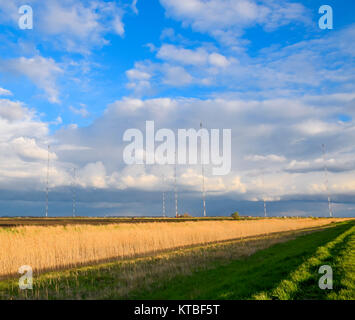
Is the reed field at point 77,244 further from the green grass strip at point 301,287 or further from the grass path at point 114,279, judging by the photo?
the green grass strip at point 301,287

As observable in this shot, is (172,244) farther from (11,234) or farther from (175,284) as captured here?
(175,284)

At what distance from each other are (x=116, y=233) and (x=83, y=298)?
2012cm

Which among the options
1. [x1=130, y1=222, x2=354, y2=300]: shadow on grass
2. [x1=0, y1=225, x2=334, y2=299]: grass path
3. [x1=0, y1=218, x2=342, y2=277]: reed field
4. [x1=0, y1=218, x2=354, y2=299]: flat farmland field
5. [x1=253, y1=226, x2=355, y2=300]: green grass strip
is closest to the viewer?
[x1=253, y1=226, x2=355, y2=300]: green grass strip

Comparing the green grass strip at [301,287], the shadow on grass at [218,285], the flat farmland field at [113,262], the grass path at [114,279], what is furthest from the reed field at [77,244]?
the green grass strip at [301,287]

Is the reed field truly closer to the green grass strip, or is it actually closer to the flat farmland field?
the flat farmland field

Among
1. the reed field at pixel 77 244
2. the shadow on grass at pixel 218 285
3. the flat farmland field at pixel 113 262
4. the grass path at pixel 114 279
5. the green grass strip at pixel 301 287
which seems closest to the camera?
the green grass strip at pixel 301 287

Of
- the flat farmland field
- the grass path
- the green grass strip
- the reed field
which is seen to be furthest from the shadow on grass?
the reed field

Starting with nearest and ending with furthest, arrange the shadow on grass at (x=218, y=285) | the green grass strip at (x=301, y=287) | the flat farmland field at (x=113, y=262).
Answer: the green grass strip at (x=301, y=287), the shadow on grass at (x=218, y=285), the flat farmland field at (x=113, y=262)

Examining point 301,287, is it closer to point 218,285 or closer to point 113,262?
point 218,285

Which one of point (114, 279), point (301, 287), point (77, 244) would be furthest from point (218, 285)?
point (77, 244)

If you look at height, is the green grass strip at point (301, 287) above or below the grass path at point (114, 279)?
above

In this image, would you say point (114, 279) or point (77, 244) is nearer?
point (114, 279)

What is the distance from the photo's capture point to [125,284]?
16.2m
